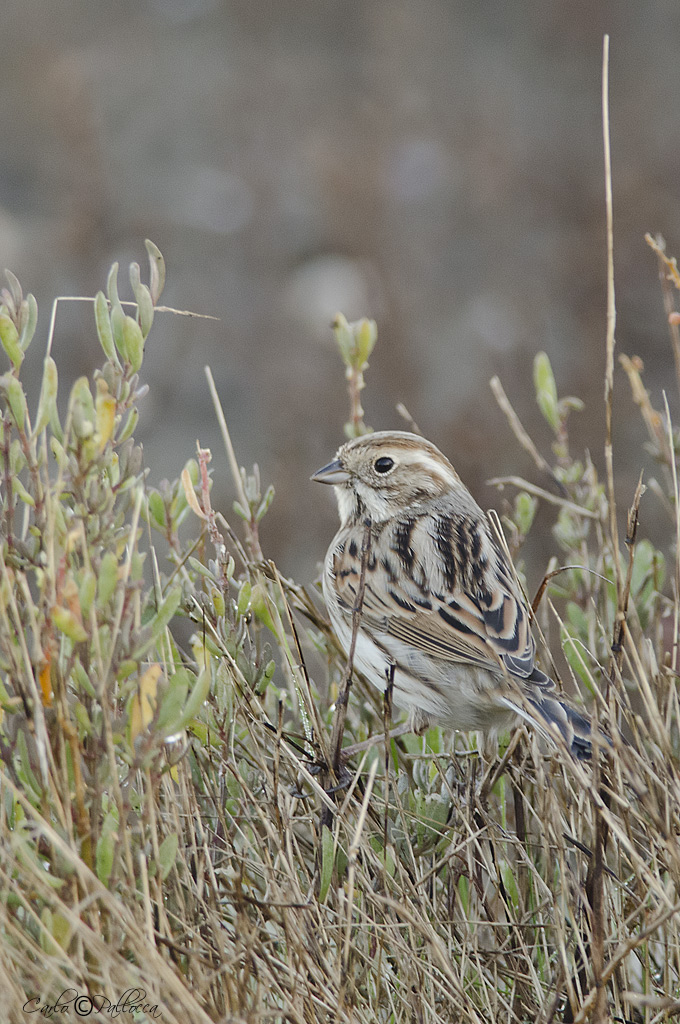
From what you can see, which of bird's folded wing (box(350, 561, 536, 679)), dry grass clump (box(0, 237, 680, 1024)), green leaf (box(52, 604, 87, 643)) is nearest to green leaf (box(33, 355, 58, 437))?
dry grass clump (box(0, 237, 680, 1024))

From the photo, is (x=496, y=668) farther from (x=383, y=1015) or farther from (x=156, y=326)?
(x=156, y=326)

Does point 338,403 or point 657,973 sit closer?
point 657,973

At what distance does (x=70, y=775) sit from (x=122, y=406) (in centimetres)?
56

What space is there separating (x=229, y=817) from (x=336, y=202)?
6904 mm

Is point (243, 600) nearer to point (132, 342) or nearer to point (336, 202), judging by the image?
point (132, 342)

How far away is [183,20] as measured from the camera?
10320mm

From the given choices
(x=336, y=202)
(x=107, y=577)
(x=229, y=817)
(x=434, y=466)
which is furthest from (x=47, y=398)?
(x=336, y=202)

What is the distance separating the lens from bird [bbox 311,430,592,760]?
6.66 ft

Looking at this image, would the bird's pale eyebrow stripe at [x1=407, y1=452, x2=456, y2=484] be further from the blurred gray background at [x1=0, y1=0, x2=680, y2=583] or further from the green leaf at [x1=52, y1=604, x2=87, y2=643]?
the blurred gray background at [x1=0, y1=0, x2=680, y2=583]

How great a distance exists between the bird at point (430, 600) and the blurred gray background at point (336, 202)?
8.21 ft

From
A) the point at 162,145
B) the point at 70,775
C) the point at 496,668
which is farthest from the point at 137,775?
the point at 162,145

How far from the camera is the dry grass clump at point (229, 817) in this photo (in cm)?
134

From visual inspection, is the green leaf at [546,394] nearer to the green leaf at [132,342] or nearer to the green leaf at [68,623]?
the green leaf at [132,342]

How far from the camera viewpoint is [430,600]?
2.29 m
